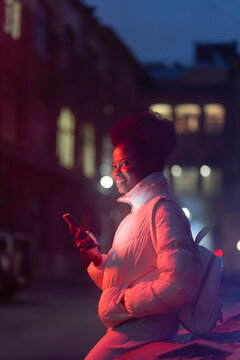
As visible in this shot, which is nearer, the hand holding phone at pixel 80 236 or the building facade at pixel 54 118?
the hand holding phone at pixel 80 236

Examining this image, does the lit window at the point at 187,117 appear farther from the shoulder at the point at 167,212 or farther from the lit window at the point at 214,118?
the shoulder at the point at 167,212

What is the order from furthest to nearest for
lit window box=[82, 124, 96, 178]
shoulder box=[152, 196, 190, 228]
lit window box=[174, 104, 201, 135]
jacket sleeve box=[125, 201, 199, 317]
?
lit window box=[174, 104, 201, 135] → lit window box=[82, 124, 96, 178] → shoulder box=[152, 196, 190, 228] → jacket sleeve box=[125, 201, 199, 317]

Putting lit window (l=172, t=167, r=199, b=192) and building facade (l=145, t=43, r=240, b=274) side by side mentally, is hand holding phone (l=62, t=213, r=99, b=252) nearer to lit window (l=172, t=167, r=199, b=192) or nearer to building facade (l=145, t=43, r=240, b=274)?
building facade (l=145, t=43, r=240, b=274)

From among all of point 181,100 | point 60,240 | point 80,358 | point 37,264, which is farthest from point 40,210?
point 181,100

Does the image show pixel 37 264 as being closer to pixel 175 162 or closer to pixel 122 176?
pixel 122 176

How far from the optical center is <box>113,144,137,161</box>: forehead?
3.01 meters

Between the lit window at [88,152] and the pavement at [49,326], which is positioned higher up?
the lit window at [88,152]

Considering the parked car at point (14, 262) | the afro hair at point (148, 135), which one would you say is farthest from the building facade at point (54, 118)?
the afro hair at point (148, 135)

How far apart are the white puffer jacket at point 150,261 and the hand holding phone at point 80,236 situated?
0.10 m

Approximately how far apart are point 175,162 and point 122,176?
189 feet

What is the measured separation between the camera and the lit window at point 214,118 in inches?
2373

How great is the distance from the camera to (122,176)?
119 inches

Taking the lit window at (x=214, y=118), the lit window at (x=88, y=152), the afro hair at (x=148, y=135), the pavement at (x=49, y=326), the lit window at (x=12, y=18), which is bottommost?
the pavement at (x=49, y=326)

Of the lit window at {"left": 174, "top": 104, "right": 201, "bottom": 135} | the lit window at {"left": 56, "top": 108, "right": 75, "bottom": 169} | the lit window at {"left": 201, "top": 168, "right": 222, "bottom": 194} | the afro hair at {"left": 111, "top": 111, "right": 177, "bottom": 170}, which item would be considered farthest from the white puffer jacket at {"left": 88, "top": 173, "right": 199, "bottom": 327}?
the lit window at {"left": 174, "top": 104, "right": 201, "bottom": 135}
